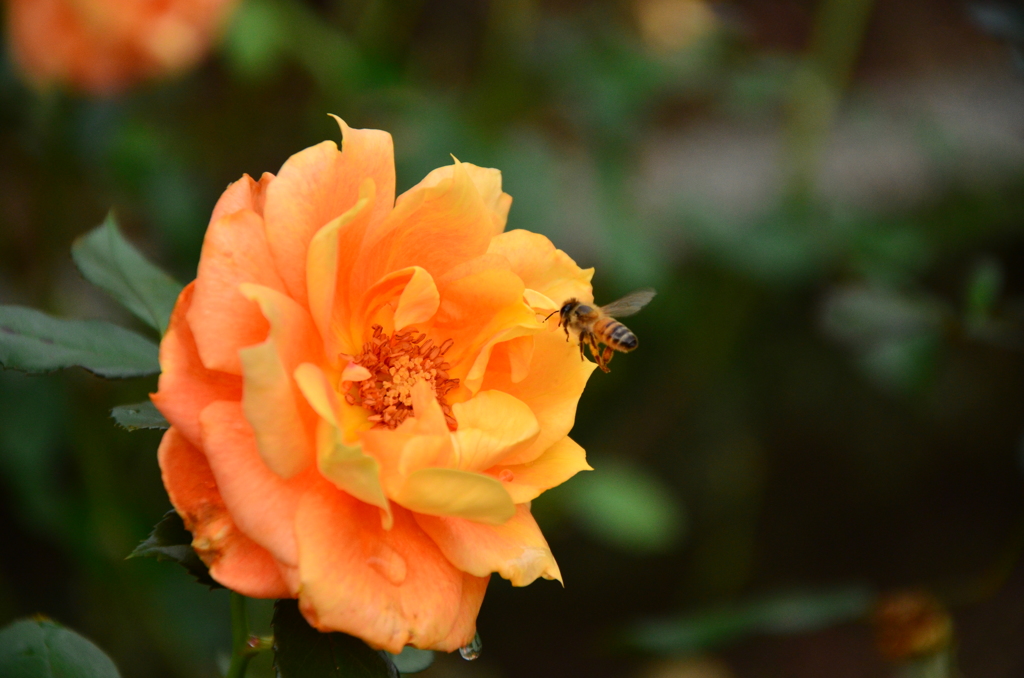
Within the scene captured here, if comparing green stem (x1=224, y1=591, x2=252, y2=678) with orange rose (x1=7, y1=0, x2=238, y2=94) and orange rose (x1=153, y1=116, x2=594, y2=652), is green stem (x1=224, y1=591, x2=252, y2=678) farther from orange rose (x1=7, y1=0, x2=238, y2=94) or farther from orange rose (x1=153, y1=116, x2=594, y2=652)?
orange rose (x1=7, y1=0, x2=238, y2=94)

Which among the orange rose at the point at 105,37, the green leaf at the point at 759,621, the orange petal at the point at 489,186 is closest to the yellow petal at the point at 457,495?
the orange petal at the point at 489,186

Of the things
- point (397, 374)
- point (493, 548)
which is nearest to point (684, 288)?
point (397, 374)

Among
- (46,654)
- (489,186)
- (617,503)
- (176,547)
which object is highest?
(489,186)

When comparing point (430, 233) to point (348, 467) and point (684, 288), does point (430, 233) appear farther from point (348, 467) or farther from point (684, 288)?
point (684, 288)

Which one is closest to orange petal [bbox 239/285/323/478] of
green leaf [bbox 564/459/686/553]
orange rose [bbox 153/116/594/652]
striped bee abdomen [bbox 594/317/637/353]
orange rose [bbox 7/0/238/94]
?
orange rose [bbox 153/116/594/652]

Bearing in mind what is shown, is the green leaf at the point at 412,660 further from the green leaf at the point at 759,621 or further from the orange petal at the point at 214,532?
the green leaf at the point at 759,621

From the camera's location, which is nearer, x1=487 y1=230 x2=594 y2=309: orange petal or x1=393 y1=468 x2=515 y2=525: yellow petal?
x1=393 y1=468 x2=515 y2=525: yellow petal
